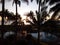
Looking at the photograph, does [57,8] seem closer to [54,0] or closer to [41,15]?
[54,0]

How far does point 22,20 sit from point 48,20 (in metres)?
0.76

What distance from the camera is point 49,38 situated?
5.93 meters

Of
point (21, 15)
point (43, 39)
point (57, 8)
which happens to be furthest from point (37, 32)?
point (57, 8)

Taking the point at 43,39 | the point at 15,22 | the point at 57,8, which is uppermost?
the point at 57,8

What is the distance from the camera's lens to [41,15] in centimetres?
612

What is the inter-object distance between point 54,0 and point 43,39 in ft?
4.48

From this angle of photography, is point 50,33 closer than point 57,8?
Yes

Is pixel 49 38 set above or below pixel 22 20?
below

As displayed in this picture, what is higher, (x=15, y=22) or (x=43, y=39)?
(x=15, y=22)

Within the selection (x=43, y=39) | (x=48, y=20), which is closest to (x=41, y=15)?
(x=48, y=20)

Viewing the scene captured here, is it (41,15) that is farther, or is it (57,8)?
(57,8)

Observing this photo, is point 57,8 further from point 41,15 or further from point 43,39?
point 43,39

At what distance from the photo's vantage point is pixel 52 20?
20.3 feet

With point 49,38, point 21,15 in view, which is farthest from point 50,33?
point 21,15
